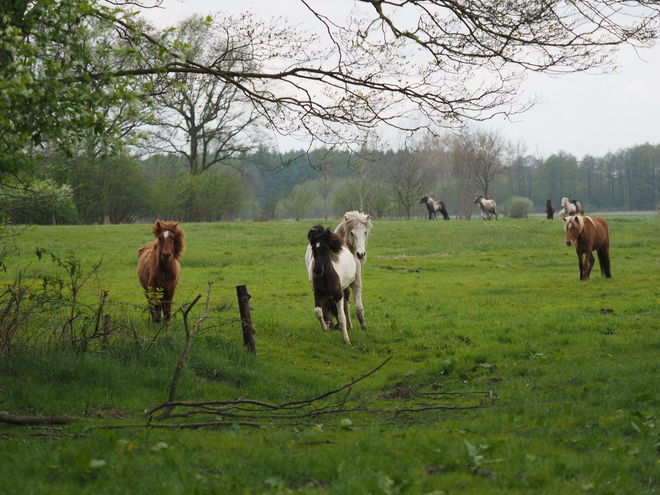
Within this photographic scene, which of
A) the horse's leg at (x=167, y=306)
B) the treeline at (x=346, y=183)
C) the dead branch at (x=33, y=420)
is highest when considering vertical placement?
the treeline at (x=346, y=183)

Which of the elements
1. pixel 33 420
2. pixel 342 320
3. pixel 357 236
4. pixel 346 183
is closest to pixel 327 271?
pixel 342 320

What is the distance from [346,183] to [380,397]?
220 feet

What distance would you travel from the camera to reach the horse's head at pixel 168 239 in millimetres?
11078

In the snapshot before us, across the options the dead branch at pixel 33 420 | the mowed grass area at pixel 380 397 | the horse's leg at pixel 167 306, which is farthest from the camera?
the horse's leg at pixel 167 306

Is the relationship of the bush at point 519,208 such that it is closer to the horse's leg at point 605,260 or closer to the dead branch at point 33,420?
the horse's leg at point 605,260

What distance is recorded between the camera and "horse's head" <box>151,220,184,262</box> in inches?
436

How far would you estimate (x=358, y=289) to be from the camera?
1231 cm

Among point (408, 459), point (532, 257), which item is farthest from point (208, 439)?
point (532, 257)

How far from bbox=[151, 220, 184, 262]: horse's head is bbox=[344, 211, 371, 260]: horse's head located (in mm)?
3290

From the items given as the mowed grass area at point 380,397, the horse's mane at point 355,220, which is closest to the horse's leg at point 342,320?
the mowed grass area at point 380,397

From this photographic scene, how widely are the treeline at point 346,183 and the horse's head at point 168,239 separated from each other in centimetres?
234

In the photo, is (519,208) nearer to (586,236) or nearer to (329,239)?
(586,236)

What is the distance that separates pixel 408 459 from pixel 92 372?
4.79 metres

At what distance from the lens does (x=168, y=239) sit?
11.2 m
